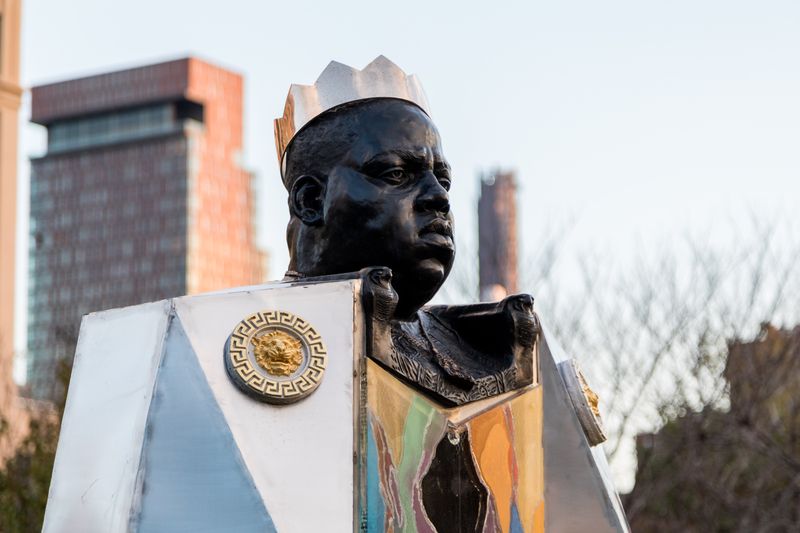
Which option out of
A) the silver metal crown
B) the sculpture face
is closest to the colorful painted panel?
the sculpture face

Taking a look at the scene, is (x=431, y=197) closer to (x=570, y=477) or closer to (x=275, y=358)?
(x=275, y=358)

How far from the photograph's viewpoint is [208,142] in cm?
8750

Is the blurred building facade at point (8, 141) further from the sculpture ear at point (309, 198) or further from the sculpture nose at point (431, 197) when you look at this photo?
the sculpture nose at point (431, 197)

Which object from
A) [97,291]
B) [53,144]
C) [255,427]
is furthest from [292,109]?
[53,144]

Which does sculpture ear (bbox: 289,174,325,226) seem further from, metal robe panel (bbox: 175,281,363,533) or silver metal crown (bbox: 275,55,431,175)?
metal robe panel (bbox: 175,281,363,533)

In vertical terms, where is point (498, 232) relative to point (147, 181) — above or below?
below

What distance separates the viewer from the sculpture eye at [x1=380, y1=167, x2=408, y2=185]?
191 inches

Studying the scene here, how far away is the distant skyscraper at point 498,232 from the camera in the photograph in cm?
1911

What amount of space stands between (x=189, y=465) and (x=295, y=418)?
33 centimetres

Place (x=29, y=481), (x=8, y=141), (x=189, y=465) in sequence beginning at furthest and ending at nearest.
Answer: (x=8, y=141) < (x=29, y=481) < (x=189, y=465)

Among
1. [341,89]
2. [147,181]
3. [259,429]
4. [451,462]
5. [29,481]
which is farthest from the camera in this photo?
[147,181]

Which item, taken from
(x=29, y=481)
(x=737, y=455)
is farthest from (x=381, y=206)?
(x=737, y=455)

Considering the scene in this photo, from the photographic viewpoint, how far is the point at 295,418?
14.2 feet

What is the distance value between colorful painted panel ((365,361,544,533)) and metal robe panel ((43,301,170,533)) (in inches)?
25.5
